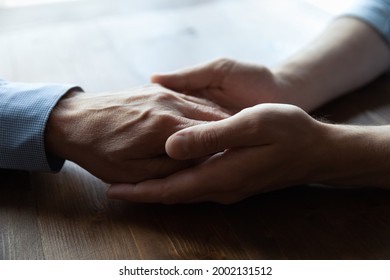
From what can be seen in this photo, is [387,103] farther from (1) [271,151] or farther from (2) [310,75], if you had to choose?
(1) [271,151]

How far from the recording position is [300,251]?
58 centimetres

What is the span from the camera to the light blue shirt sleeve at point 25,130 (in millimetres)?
663

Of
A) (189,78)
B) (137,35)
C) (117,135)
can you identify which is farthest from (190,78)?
(137,35)

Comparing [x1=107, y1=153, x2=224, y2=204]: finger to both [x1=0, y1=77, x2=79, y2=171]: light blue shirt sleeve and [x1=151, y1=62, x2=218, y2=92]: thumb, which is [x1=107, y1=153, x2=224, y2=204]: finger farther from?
[x1=151, y1=62, x2=218, y2=92]: thumb

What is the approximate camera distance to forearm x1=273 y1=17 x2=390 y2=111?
86 cm

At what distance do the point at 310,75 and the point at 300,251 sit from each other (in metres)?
0.42

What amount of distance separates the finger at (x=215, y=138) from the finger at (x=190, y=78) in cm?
23

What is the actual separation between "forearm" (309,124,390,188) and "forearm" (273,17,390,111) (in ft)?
0.68

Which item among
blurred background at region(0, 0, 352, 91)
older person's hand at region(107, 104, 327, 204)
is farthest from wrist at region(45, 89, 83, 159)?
blurred background at region(0, 0, 352, 91)

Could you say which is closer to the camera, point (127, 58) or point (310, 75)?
point (310, 75)

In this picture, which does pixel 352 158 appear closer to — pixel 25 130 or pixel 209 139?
pixel 209 139
